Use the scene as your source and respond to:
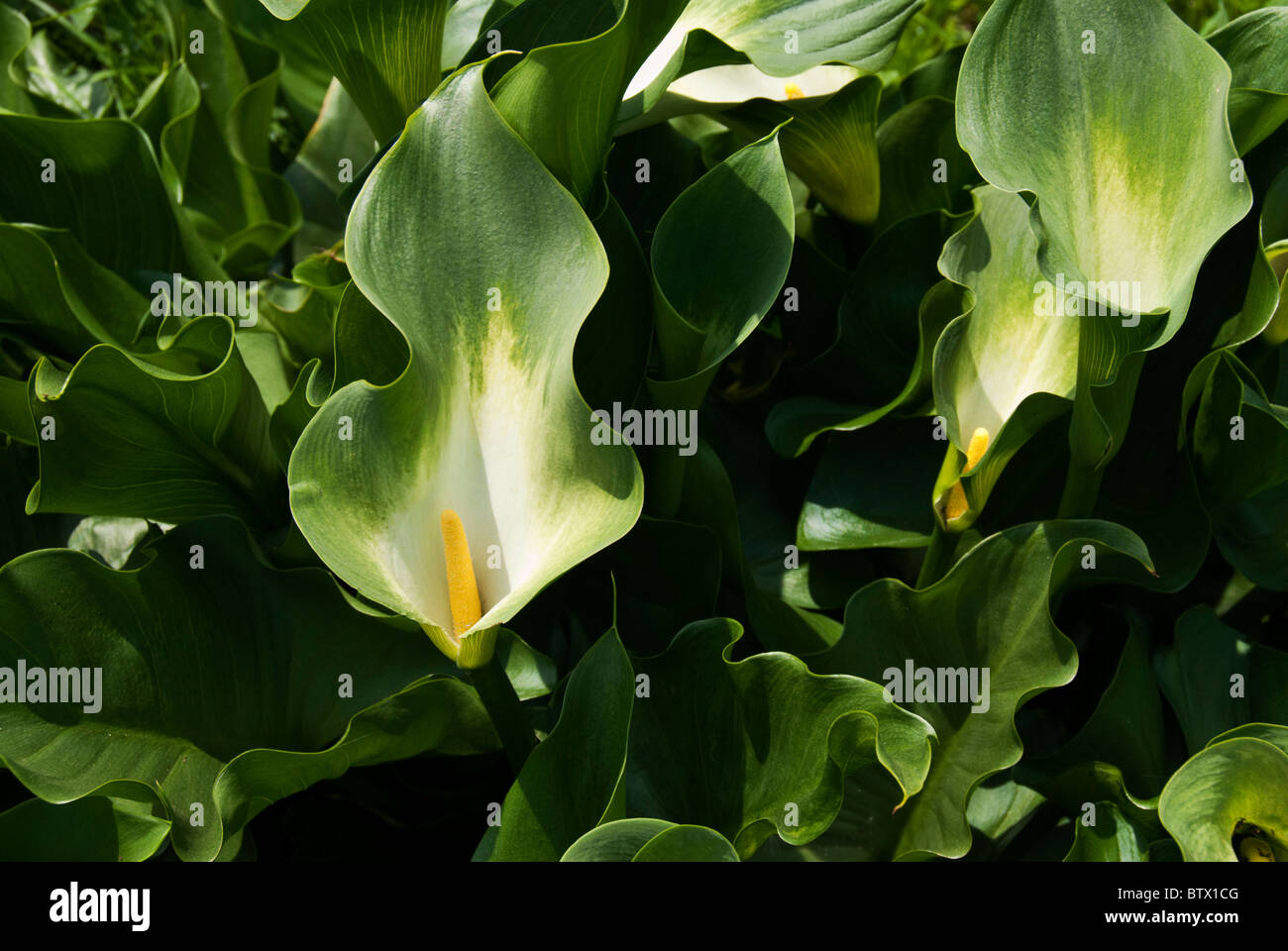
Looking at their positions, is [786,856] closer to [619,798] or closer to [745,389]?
[619,798]

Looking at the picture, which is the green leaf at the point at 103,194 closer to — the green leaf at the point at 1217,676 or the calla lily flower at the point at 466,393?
the calla lily flower at the point at 466,393

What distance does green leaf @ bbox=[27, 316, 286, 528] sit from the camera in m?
0.85

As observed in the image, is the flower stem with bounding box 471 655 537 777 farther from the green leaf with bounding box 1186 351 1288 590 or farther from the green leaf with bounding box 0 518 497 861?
the green leaf with bounding box 1186 351 1288 590

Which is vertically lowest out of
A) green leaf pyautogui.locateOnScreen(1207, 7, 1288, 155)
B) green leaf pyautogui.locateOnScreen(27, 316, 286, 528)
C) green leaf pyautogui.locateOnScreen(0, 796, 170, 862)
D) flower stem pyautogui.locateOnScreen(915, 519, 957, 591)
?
green leaf pyautogui.locateOnScreen(0, 796, 170, 862)

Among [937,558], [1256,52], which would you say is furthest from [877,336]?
[1256,52]

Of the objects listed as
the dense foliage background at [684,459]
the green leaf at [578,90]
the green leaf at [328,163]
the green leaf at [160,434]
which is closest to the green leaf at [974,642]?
the dense foliage background at [684,459]

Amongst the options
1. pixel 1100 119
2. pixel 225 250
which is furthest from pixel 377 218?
pixel 225 250

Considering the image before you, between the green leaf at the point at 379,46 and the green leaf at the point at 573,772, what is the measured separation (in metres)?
0.45

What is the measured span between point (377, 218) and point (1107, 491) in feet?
2.22

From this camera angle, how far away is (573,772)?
0.81 metres

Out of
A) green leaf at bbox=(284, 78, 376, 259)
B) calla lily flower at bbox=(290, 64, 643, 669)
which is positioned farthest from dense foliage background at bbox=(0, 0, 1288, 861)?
green leaf at bbox=(284, 78, 376, 259)

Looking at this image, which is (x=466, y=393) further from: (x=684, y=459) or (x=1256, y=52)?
(x=1256, y=52)

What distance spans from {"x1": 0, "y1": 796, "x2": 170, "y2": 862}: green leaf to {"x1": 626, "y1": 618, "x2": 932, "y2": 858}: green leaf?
34 cm

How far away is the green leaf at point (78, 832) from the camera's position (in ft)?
2.64
